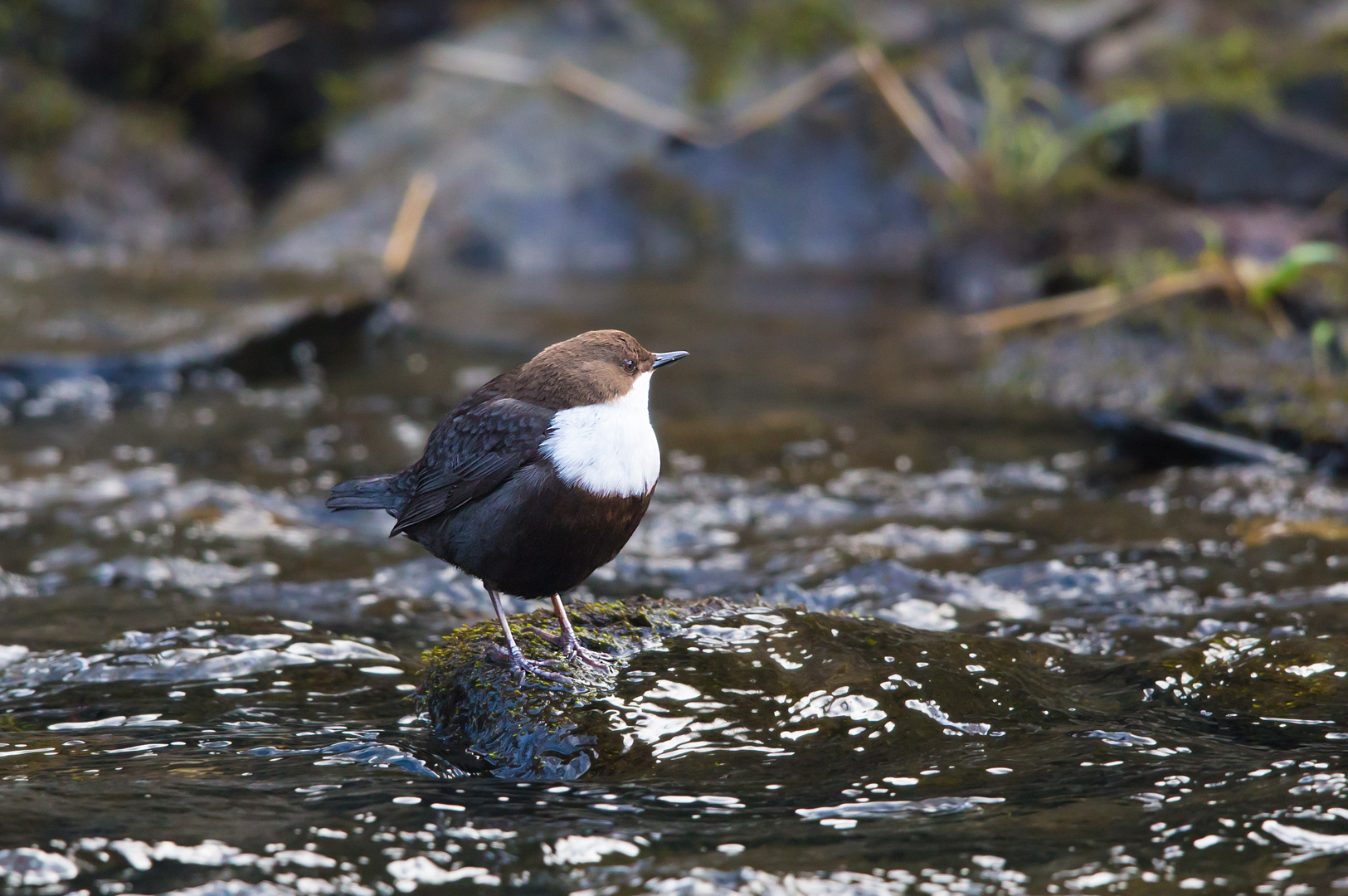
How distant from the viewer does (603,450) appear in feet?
10.0

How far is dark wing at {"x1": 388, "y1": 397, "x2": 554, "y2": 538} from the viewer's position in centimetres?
316

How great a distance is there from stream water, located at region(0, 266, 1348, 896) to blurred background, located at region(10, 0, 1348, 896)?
0.02 metres

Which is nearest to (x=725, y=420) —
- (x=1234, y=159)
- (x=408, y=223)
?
(x=408, y=223)

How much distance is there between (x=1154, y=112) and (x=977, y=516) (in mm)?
5896

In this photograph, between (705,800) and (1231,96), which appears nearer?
(705,800)

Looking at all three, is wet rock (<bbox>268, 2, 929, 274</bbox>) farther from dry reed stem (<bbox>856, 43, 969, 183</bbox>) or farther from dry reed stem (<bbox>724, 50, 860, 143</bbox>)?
dry reed stem (<bbox>856, 43, 969, 183</bbox>)

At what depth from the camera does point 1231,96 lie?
920cm

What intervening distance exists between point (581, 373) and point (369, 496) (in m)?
0.88

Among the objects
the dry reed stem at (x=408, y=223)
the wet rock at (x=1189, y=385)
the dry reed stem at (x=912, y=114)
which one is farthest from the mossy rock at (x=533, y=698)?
the dry reed stem at (x=912, y=114)

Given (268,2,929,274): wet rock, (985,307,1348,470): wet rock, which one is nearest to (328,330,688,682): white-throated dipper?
(985,307,1348,470): wet rock

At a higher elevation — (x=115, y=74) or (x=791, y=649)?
(x=115, y=74)

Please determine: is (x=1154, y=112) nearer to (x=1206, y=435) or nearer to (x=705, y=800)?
(x=1206, y=435)

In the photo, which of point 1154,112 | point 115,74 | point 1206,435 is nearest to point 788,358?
point 1206,435

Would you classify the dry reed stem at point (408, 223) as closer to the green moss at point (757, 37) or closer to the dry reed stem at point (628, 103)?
the dry reed stem at point (628, 103)
